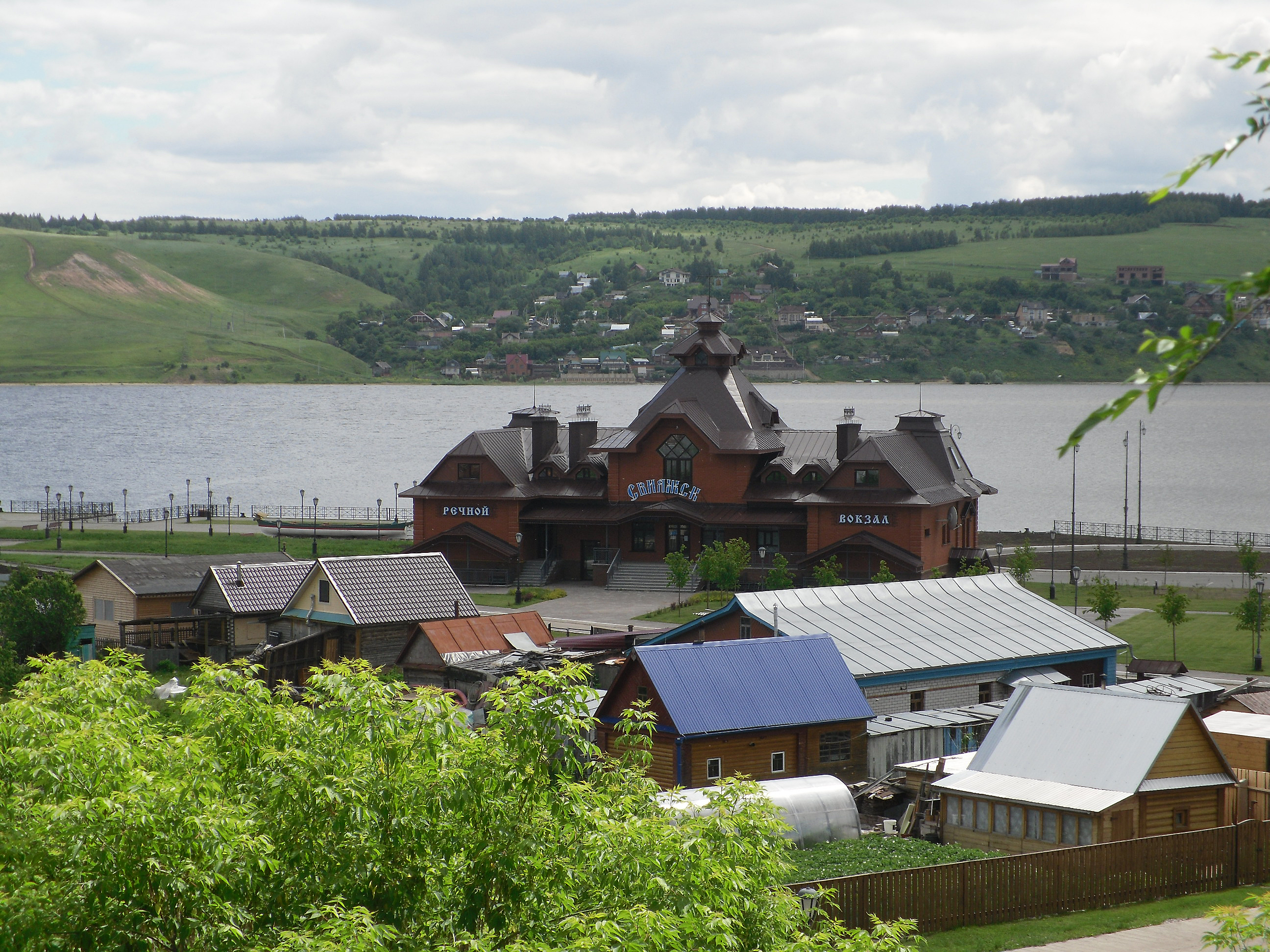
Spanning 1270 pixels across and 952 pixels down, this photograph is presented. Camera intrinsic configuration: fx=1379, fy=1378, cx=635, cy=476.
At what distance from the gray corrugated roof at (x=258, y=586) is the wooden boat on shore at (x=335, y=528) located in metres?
33.6

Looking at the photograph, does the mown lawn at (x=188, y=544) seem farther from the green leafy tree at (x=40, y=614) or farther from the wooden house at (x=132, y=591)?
the green leafy tree at (x=40, y=614)

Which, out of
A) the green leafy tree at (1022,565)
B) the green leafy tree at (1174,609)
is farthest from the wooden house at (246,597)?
the green leafy tree at (1174,609)

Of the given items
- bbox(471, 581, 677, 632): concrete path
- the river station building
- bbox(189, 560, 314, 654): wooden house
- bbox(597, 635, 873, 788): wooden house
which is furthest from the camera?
the river station building

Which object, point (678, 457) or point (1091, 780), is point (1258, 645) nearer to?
point (1091, 780)

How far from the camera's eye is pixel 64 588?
162 feet

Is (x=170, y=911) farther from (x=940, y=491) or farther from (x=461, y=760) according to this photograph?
(x=940, y=491)

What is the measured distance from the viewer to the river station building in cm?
7156

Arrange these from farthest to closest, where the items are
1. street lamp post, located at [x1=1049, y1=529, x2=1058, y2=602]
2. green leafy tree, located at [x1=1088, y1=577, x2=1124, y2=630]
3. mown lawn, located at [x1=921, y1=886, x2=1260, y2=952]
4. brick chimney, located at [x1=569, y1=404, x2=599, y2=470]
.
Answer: brick chimney, located at [x1=569, y1=404, x2=599, y2=470], street lamp post, located at [x1=1049, y1=529, x2=1058, y2=602], green leafy tree, located at [x1=1088, y1=577, x2=1124, y2=630], mown lawn, located at [x1=921, y1=886, x2=1260, y2=952]

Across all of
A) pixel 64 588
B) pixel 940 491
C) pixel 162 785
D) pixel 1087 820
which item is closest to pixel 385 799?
pixel 162 785

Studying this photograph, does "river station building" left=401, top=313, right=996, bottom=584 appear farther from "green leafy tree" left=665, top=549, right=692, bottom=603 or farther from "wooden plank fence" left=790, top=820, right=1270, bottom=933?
"wooden plank fence" left=790, top=820, right=1270, bottom=933

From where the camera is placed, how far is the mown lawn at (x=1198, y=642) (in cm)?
4968

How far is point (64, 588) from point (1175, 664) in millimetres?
38129

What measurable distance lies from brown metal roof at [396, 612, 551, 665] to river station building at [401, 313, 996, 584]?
2655 centimetres

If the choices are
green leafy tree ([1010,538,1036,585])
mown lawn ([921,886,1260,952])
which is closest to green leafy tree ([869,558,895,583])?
green leafy tree ([1010,538,1036,585])
